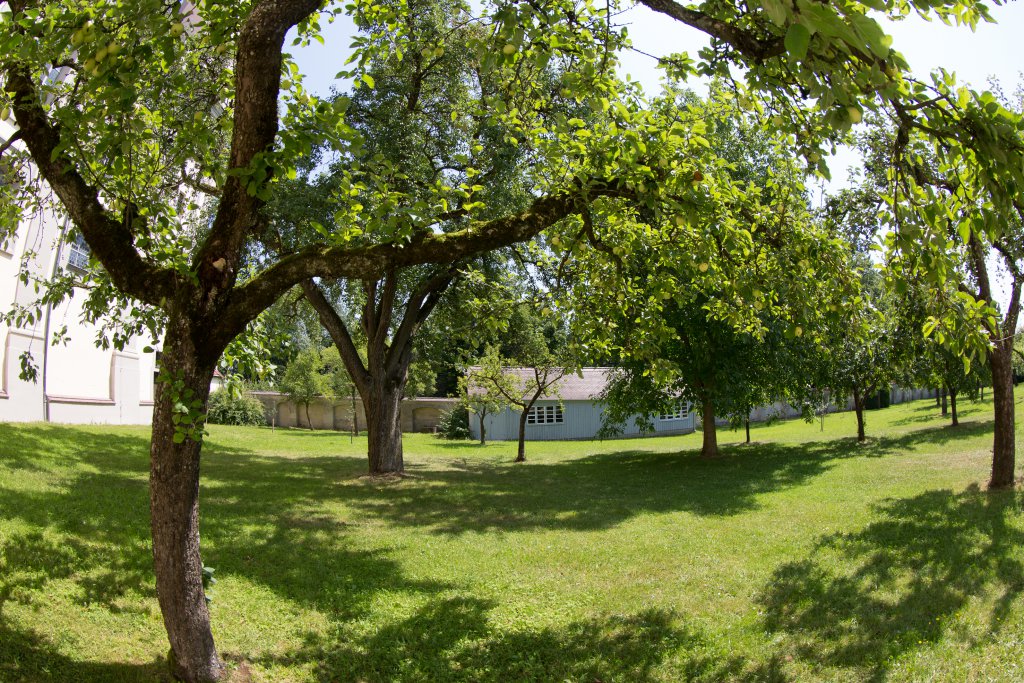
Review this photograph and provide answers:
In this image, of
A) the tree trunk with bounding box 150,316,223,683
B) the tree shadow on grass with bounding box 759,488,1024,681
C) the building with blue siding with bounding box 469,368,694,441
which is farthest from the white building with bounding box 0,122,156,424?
the building with blue siding with bounding box 469,368,694,441

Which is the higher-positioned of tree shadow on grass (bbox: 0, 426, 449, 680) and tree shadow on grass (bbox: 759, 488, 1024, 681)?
tree shadow on grass (bbox: 0, 426, 449, 680)

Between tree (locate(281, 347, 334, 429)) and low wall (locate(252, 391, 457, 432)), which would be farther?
low wall (locate(252, 391, 457, 432))

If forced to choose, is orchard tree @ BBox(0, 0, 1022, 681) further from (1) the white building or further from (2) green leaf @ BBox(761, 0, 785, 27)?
(1) the white building

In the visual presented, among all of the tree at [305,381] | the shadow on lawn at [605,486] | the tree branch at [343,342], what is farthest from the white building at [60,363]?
the tree at [305,381]

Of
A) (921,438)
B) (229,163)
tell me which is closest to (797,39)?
(229,163)

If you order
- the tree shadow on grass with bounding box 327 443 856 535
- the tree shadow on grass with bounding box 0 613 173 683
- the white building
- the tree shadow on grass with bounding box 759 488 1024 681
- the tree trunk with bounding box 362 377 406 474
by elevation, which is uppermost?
the white building

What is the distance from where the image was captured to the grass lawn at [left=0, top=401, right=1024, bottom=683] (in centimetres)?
543

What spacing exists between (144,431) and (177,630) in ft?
60.3

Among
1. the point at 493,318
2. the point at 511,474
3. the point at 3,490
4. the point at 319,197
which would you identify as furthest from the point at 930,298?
the point at 511,474

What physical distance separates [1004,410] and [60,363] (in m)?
21.6

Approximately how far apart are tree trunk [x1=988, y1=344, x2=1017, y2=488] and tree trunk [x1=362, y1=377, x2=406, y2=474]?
12691 millimetres

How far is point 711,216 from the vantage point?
542cm

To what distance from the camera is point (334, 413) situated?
4675 cm

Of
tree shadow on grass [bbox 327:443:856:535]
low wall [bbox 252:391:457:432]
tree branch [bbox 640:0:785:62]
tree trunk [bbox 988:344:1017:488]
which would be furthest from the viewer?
low wall [bbox 252:391:457:432]
